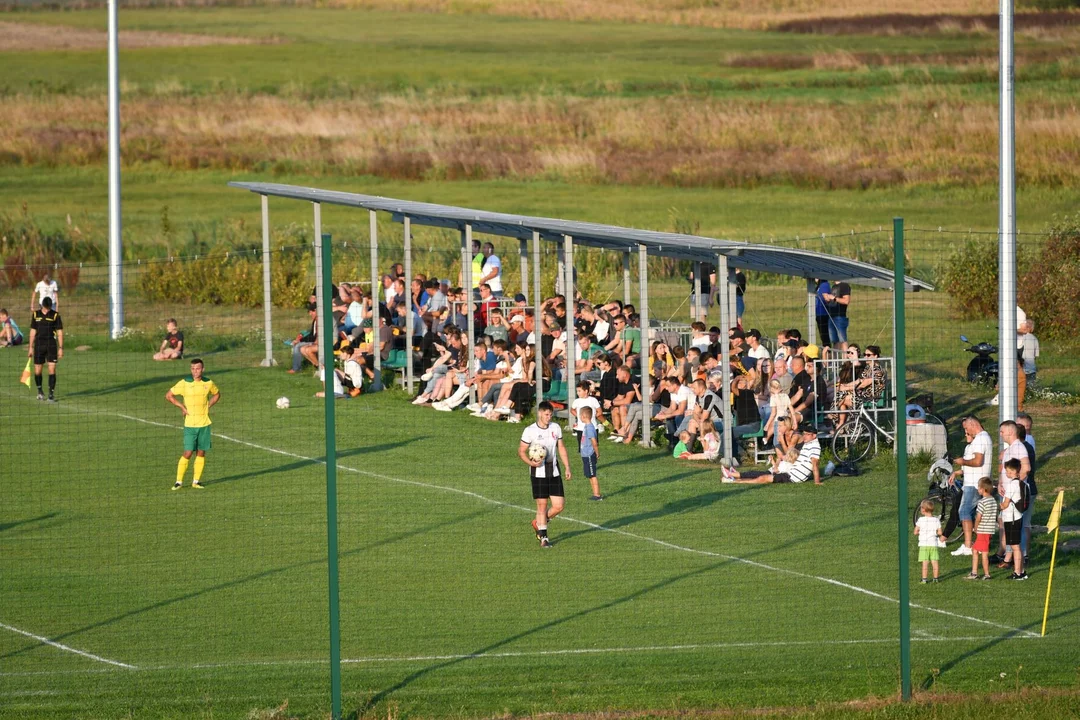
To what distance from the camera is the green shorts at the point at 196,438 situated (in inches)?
779

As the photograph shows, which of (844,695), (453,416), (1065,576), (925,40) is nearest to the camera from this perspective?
(844,695)

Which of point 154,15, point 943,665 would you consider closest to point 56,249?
point 943,665

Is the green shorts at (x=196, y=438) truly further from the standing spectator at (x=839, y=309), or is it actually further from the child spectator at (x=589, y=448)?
the standing spectator at (x=839, y=309)

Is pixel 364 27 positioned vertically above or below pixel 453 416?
above

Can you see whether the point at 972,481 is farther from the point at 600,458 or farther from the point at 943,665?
the point at 600,458

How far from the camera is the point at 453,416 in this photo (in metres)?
24.3

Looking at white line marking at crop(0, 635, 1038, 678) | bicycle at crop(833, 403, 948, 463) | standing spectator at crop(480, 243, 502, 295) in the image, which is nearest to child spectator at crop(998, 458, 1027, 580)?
white line marking at crop(0, 635, 1038, 678)

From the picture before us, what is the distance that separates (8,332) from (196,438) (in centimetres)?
1242

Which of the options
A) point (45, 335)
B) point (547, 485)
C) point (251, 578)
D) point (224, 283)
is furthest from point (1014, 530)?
point (224, 283)

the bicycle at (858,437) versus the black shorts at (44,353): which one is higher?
the black shorts at (44,353)

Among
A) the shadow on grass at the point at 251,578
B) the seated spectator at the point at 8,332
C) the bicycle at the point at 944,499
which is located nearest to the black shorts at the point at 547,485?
the shadow on grass at the point at 251,578

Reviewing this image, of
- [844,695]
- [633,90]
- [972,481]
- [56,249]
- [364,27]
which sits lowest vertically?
[844,695]

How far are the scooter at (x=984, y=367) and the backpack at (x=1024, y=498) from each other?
9.16 m

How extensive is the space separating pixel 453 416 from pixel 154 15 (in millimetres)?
97424
